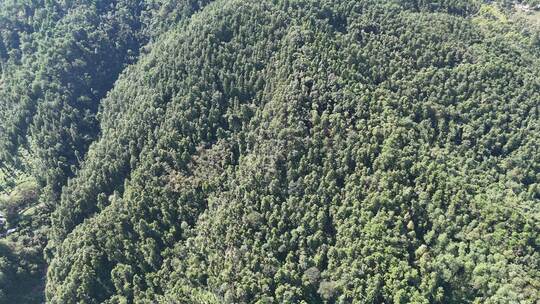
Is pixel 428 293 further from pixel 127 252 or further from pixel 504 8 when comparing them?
pixel 504 8

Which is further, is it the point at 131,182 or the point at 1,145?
the point at 1,145

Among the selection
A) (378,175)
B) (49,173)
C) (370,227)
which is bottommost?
(370,227)

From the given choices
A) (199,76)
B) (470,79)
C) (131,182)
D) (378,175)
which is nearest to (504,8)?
(470,79)

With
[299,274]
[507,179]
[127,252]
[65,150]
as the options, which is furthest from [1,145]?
[507,179]

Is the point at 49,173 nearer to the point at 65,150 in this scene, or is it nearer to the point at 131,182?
the point at 65,150

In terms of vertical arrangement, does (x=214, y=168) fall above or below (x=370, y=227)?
above

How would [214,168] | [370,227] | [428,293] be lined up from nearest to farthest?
1. [428,293]
2. [370,227]
3. [214,168]

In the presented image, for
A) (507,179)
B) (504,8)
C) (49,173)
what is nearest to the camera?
(507,179)
